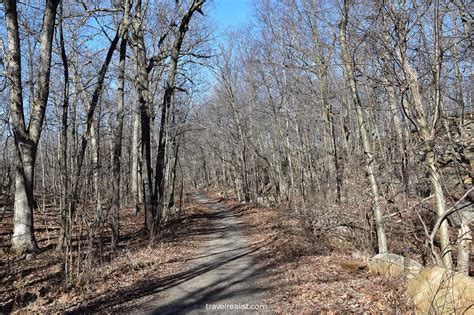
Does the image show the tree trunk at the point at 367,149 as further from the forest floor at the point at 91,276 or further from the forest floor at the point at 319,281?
the forest floor at the point at 91,276

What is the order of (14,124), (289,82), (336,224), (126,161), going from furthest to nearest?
1. (126,161)
2. (289,82)
3. (336,224)
4. (14,124)

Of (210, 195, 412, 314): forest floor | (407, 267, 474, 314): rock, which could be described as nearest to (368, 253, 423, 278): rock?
(210, 195, 412, 314): forest floor

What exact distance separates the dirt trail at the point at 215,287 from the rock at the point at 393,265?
2279mm

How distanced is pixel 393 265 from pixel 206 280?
12.2 feet

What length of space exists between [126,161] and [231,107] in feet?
41.6

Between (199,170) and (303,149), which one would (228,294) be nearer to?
(303,149)

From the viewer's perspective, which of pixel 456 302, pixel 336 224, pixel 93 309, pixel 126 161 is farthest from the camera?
pixel 126 161

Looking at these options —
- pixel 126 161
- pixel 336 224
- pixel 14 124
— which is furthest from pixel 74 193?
pixel 126 161

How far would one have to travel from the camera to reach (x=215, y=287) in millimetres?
7098

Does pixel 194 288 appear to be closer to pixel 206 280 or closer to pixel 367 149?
pixel 206 280

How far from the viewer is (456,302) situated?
14.1ft

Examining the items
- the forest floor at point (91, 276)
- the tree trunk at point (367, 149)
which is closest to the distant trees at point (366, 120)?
the tree trunk at point (367, 149)

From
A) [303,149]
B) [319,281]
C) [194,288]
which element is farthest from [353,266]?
[303,149]

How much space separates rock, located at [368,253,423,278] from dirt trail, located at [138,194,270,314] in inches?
89.7
